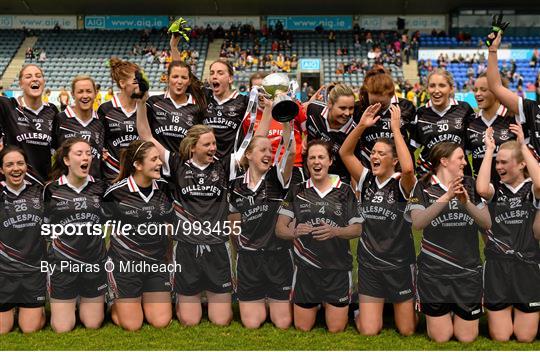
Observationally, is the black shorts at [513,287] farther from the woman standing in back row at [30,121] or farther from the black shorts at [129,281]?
the woman standing in back row at [30,121]

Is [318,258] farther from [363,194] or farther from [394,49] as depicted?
[394,49]

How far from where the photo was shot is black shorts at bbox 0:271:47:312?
4090mm

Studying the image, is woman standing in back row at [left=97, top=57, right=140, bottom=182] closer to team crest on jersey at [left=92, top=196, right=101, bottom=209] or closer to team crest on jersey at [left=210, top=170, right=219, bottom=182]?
team crest on jersey at [left=92, top=196, right=101, bottom=209]

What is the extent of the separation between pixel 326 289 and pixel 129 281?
52.4 inches

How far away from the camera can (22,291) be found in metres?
4.12

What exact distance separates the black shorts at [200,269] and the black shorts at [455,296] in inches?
53.9

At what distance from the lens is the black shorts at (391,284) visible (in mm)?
4035

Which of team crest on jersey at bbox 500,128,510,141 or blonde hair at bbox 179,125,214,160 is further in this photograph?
team crest on jersey at bbox 500,128,510,141

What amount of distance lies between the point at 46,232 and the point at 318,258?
1827mm

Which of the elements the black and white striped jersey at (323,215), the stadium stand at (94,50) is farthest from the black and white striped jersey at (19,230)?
the stadium stand at (94,50)

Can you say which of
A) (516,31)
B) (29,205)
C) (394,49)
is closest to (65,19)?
(394,49)

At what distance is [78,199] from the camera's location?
4.12m

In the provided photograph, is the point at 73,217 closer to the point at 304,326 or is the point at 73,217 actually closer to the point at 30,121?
the point at 30,121

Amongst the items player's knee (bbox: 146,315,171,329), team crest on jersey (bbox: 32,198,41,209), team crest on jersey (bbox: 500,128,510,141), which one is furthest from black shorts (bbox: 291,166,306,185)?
team crest on jersey (bbox: 32,198,41,209)
